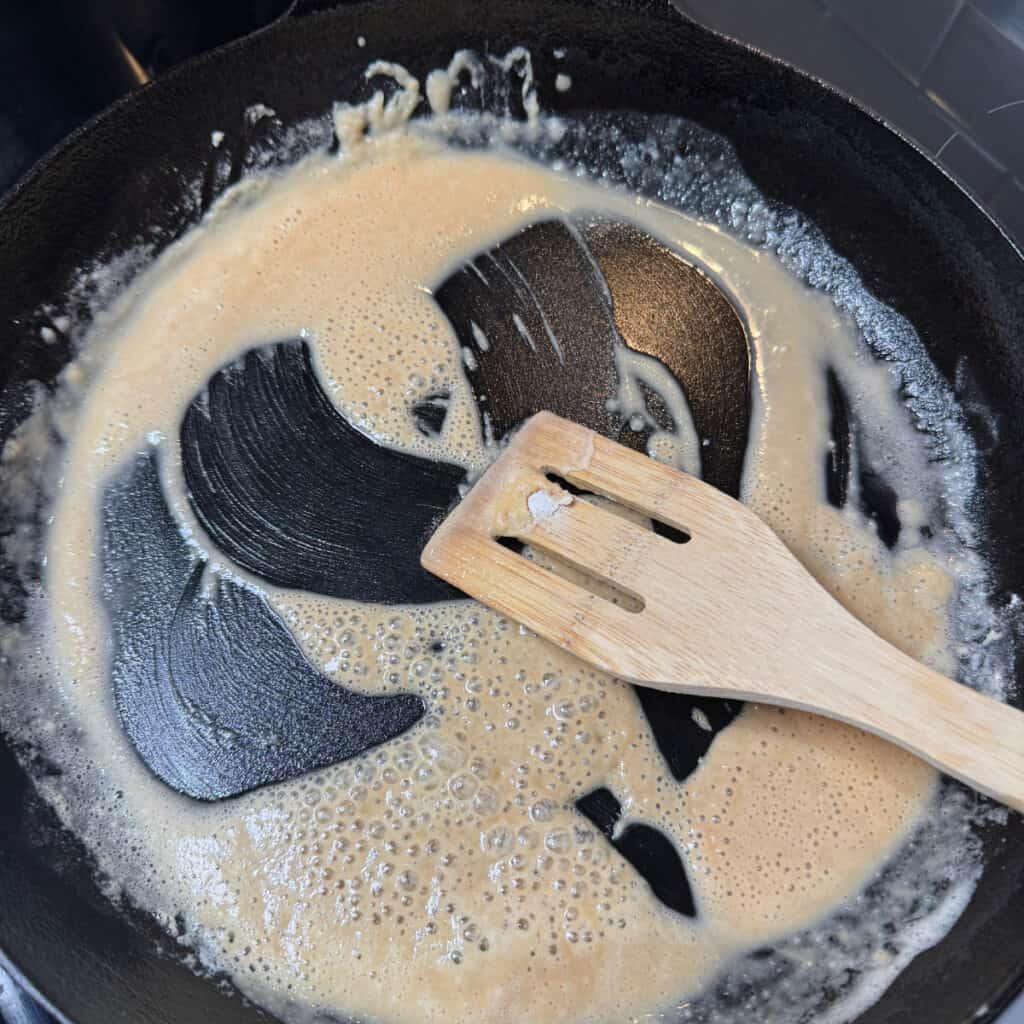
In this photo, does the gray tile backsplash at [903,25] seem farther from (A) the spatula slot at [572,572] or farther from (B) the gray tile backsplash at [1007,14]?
(A) the spatula slot at [572,572]

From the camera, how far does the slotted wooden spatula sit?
64 cm

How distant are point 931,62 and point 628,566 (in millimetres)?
758

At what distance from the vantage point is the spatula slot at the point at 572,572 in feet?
2.47

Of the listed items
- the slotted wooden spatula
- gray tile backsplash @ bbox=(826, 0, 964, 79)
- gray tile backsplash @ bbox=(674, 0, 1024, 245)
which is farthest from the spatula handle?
gray tile backsplash @ bbox=(826, 0, 964, 79)

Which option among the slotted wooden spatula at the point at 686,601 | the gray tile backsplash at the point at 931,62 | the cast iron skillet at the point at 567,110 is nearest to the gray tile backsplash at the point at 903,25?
the gray tile backsplash at the point at 931,62

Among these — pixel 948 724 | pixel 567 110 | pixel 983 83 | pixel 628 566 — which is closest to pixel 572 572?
pixel 628 566

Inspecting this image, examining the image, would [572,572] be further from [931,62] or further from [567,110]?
[931,62]

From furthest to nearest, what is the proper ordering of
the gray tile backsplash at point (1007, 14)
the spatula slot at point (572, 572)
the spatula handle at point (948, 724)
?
the gray tile backsplash at point (1007, 14) < the spatula slot at point (572, 572) < the spatula handle at point (948, 724)

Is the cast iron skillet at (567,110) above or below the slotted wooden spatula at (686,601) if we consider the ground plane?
above

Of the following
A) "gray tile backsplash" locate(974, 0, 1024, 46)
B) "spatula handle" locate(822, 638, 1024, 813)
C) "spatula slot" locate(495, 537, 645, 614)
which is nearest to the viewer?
"spatula handle" locate(822, 638, 1024, 813)

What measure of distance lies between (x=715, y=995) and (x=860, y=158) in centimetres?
78

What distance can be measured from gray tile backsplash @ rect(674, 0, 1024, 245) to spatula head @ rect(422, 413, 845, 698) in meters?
0.58

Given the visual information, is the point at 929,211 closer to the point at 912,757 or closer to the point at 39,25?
the point at 912,757

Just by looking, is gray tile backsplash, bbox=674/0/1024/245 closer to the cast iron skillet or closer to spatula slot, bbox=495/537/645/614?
the cast iron skillet
